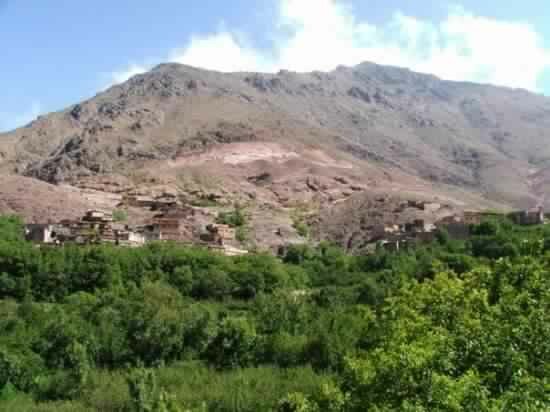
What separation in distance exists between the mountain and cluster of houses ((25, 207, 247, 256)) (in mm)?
4137

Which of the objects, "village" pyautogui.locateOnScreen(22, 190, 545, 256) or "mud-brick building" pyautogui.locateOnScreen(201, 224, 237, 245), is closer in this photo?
"village" pyautogui.locateOnScreen(22, 190, 545, 256)

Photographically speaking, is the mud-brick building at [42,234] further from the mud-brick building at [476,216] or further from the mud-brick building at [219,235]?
the mud-brick building at [476,216]

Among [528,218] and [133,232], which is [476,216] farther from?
[133,232]

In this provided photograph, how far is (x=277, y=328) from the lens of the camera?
38219mm

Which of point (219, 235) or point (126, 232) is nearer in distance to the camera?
point (126, 232)

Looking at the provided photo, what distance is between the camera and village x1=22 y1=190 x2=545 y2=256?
56.9 meters

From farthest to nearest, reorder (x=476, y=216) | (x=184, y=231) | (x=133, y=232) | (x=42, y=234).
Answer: (x=476, y=216)
(x=184, y=231)
(x=133, y=232)
(x=42, y=234)

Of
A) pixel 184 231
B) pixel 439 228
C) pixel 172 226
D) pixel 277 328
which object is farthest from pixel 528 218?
pixel 277 328

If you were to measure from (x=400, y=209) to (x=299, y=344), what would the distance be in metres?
38.5

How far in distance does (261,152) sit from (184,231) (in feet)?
108

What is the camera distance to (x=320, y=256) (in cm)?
5778

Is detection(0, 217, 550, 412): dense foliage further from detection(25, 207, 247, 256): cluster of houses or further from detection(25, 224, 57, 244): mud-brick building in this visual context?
detection(25, 207, 247, 256): cluster of houses

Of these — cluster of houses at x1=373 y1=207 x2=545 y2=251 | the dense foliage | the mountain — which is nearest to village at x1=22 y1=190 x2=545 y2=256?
→ cluster of houses at x1=373 y1=207 x2=545 y2=251

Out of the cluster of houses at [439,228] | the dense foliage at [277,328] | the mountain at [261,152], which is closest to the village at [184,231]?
the cluster of houses at [439,228]
